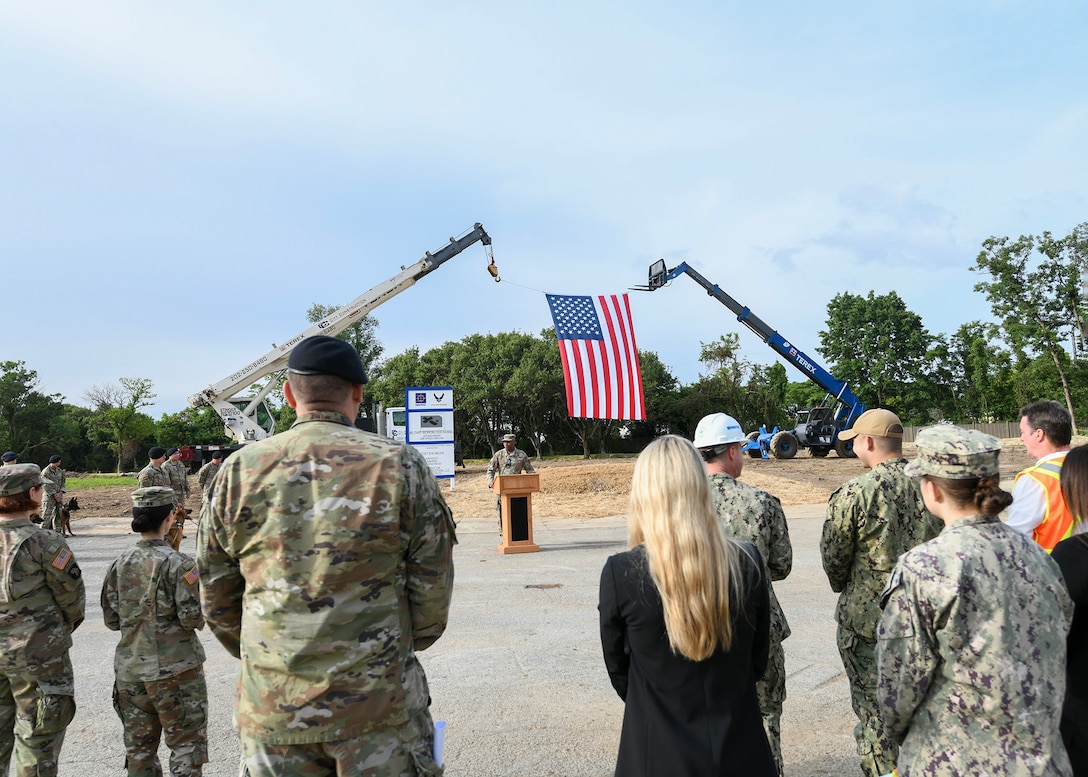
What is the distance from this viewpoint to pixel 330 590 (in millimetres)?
2260

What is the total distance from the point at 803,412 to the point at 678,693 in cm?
3542

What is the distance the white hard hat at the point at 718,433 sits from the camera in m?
3.63

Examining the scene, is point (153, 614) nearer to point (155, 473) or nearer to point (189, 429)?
point (155, 473)

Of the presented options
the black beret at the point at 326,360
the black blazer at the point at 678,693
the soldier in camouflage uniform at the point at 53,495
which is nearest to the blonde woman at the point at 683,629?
the black blazer at the point at 678,693

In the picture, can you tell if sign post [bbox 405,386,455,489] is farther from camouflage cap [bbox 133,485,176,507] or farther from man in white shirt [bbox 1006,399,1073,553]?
man in white shirt [bbox 1006,399,1073,553]

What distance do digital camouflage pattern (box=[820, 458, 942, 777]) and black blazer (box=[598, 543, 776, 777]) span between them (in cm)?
159

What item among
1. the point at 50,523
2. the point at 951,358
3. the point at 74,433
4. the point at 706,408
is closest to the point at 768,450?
the point at 706,408

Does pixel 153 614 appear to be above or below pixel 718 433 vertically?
below

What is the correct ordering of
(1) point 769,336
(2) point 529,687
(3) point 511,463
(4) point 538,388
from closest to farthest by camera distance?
(2) point 529,687 < (3) point 511,463 < (1) point 769,336 < (4) point 538,388

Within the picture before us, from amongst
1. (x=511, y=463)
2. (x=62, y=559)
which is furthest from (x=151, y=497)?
(x=511, y=463)

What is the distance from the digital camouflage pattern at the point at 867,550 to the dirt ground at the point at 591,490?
14.2 m

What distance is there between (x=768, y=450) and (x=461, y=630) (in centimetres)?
2878

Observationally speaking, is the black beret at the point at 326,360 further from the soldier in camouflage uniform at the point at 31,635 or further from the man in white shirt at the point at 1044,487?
the man in white shirt at the point at 1044,487

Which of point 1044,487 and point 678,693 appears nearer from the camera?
point 678,693
